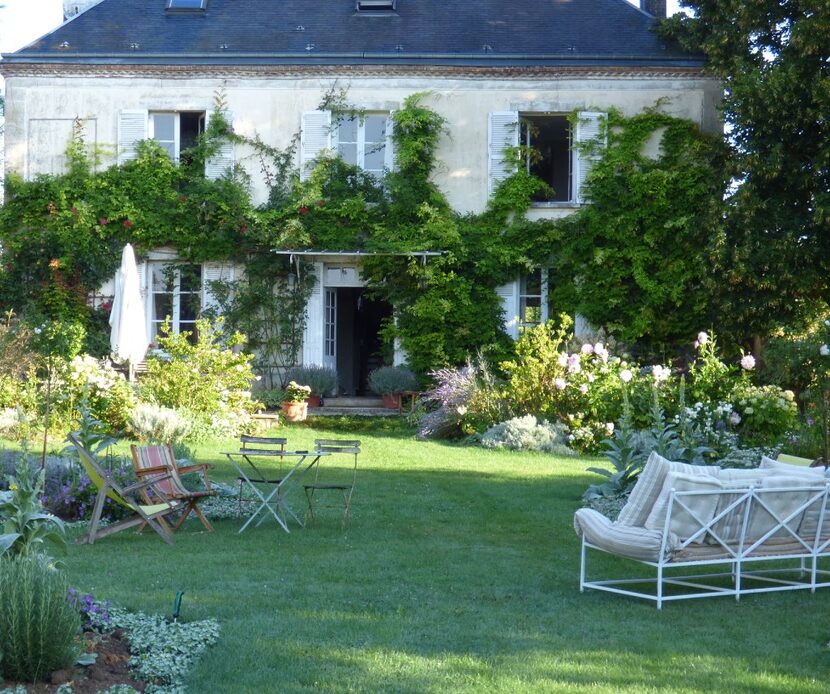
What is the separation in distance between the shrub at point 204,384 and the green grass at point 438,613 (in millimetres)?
5937

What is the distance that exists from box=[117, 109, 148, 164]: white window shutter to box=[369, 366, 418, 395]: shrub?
18.4ft

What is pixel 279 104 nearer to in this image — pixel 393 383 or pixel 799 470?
pixel 393 383

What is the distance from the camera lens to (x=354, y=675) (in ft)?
15.2

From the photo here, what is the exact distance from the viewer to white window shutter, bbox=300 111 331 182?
1870 cm

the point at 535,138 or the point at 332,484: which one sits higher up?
the point at 535,138

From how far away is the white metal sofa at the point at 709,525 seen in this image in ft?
20.0

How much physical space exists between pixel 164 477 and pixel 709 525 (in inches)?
156

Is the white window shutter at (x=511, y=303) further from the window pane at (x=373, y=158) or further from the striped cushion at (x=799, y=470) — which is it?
the striped cushion at (x=799, y=470)

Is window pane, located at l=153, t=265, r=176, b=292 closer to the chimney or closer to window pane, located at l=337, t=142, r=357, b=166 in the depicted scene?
window pane, located at l=337, t=142, r=357, b=166

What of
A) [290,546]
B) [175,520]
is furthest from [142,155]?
[290,546]

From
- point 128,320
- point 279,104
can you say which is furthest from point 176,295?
point 128,320

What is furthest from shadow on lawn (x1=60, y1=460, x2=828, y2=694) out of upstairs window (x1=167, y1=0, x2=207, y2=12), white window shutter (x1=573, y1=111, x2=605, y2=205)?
upstairs window (x1=167, y1=0, x2=207, y2=12)

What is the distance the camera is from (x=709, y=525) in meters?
6.12

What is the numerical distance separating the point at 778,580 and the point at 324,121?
44.7ft
